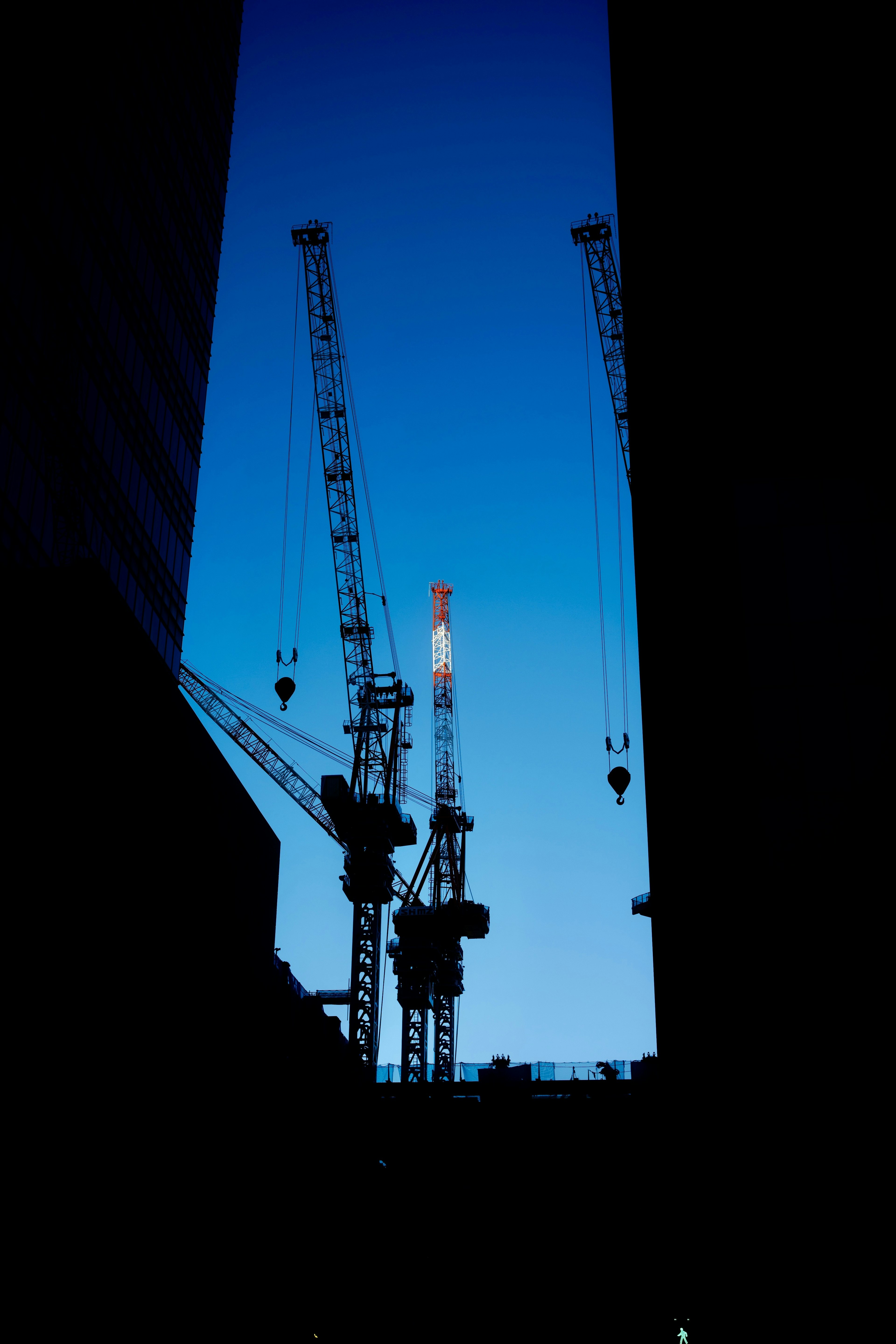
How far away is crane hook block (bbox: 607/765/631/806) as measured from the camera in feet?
177

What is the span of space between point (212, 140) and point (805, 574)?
77401mm

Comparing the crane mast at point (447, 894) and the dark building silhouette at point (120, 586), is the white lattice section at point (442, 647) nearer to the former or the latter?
the crane mast at point (447, 894)

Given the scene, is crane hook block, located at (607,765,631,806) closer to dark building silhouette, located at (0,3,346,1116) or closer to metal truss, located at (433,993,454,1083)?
dark building silhouette, located at (0,3,346,1116)

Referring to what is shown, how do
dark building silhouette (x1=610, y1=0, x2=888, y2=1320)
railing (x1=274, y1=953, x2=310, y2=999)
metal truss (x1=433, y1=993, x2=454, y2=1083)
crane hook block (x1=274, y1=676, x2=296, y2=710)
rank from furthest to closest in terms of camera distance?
metal truss (x1=433, y1=993, x2=454, y2=1083) < crane hook block (x1=274, y1=676, x2=296, y2=710) < railing (x1=274, y1=953, x2=310, y2=999) < dark building silhouette (x1=610, y1=0, x2=888, y2=1320)

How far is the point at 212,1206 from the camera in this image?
24.9 meters

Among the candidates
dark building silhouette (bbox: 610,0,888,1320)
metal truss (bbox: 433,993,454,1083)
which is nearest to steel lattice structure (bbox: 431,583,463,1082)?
metal truss (bbox: 433,993,454,1083)

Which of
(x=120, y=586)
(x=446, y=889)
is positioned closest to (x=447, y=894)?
(x=446, y=889)

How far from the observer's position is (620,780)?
54406 millimetres

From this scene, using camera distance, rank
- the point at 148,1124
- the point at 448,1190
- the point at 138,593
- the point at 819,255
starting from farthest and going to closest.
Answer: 1. the point at 138,593
2. the point at 448,1190
3. the point at 819,255
4. the point at 148,1124

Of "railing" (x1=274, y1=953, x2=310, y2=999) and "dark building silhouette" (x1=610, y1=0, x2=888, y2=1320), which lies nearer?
"dark building silhouette" (x1=610, y1=0, x2=888, y2=1320)

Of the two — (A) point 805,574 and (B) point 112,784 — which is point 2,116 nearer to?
(B) point 112,784

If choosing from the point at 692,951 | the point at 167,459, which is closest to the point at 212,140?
the point at 167,459

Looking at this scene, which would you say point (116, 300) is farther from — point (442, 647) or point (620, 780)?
point (442, 647)

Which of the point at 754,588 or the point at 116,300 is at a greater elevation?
the point at 116,300
